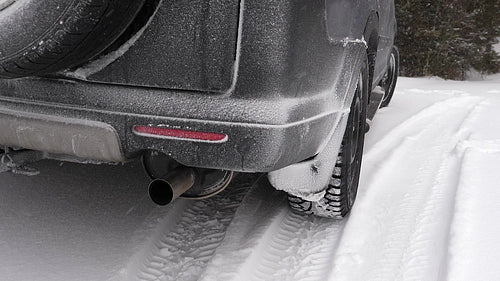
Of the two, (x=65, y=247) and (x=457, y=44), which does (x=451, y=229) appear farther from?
(x=457, y=44)

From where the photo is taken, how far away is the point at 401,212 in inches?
104

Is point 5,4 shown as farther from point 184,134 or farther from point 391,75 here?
point 391,75

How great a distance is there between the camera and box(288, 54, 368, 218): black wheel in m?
2.33

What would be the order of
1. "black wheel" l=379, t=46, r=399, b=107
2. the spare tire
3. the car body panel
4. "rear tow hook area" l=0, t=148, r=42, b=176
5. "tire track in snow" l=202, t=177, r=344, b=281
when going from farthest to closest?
1. "black wheel" l=379, t=46, r=399, b=107
2. "tire track in snow" l=202, t=177, r=344, b=281
3. "rear tow hook area" l=0, t=148, r=42, b=176
4. the car body panel
5. the spare tire

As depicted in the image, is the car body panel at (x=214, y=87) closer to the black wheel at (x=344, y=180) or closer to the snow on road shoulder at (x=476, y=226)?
the black wheel at (x=344, y=180)

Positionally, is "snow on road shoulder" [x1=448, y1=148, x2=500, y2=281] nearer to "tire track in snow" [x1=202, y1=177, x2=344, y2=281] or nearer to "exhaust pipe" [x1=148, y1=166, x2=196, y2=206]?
"tire track in snow" [x1=202, y1=177, x2=344, y2=281]

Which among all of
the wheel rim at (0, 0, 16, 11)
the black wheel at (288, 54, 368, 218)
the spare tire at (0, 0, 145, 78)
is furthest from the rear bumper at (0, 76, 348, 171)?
the black wheel at (288, 54, 368, 218)

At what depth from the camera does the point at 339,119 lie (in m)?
1.99

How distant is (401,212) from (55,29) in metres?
2.02

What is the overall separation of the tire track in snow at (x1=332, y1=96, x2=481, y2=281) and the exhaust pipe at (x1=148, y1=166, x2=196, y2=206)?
77 cm

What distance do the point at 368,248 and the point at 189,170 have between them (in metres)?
0.99

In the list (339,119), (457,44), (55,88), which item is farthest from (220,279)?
(457,44)

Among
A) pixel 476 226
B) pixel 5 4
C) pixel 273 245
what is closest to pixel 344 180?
pixel 273 245

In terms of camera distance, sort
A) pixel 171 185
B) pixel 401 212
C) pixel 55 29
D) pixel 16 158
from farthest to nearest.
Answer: pixel 401 212 → pixel 16 158 → pixel 171 185 → pixel 55 29
